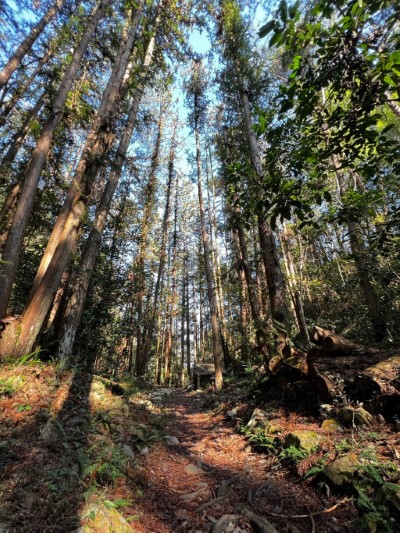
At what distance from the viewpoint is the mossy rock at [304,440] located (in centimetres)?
361

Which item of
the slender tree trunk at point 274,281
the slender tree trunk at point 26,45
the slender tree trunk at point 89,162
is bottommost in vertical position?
the slender tree trunk at point 274,281

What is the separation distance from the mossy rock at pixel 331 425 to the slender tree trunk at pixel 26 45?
34.2 ft

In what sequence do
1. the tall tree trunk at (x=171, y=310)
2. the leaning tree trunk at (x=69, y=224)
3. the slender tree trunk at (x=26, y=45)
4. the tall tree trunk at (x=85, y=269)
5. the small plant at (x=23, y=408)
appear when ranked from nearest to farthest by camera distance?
the small plant at (x=23, y=408) < the leaning tree trunk at (x=69, y=224) < the tall tree trunk at (x=85, y=269) < the slender tree trunk at (x=26, y=45) < the tall tree trunk at (x=171, y=310)

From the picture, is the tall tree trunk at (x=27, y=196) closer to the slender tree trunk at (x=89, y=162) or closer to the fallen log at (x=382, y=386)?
the slender tree trunk at (x=89, y=162)

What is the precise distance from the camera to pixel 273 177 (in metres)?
2.92

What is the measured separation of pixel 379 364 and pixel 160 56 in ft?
43.0

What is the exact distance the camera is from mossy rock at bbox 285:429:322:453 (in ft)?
11.8

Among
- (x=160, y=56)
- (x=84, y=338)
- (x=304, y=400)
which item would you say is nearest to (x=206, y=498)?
(x=304, y=400)

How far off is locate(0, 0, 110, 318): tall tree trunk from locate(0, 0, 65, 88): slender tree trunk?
1.76 meters

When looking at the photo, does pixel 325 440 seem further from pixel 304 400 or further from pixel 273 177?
pixel 273 177

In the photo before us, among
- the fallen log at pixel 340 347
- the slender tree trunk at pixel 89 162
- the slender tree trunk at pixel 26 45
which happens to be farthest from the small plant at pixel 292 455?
the slender tree trunk at pixel 26 45

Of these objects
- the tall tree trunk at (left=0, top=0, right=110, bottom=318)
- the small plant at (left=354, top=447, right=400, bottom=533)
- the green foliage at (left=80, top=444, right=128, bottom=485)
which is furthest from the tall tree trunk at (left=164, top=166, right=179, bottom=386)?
the small plant at (left=354, top=447, right=400, bottom=533)

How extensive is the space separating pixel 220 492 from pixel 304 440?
129cm

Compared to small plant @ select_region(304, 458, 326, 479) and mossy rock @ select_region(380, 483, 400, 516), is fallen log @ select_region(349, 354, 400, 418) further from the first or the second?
mossy rock @ select_region(380, 483, 400, 516)
